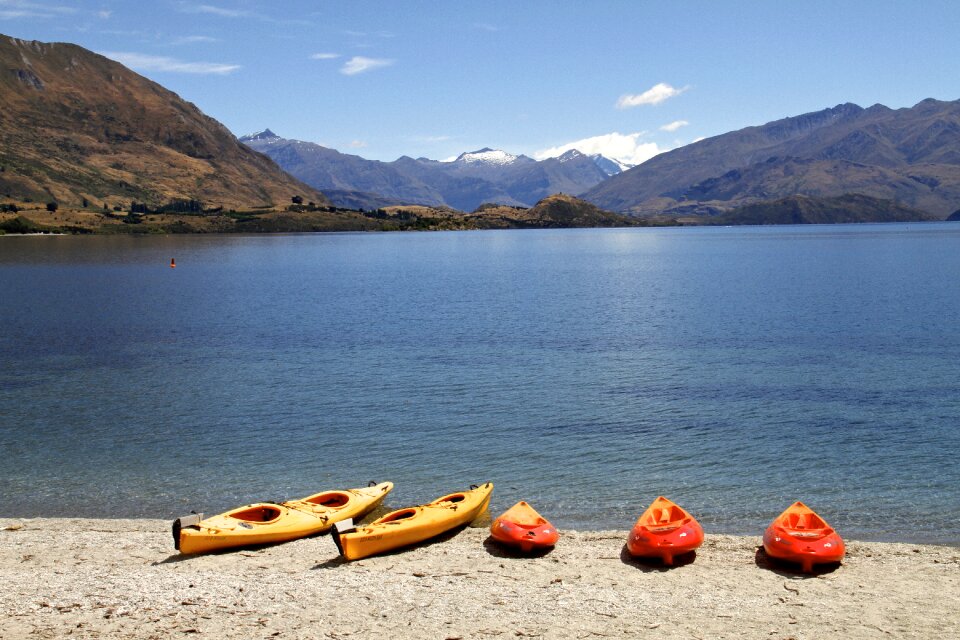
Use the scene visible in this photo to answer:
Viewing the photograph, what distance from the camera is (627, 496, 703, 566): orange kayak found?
82.8 feet

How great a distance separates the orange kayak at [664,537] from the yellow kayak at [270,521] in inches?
420

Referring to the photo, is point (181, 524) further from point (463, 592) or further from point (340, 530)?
point (463, 592)

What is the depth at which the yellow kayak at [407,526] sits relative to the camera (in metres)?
26.1

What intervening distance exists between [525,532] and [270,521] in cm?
901

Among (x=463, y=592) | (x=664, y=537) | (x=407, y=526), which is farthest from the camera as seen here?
(x=407, y=526)

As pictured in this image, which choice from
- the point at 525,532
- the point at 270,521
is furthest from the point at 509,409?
the point at 270,521

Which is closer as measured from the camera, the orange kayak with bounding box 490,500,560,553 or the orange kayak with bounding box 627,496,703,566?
the orange kayak with bounding box 627,496,703,566

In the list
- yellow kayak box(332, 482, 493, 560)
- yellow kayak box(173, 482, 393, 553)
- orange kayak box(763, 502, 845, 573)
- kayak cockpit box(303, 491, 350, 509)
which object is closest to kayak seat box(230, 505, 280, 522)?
yellow kayak box(173, 482, 393, 553)

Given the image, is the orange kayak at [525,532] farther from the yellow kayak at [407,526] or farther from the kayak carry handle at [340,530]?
the kayak carry handle at [340,530]

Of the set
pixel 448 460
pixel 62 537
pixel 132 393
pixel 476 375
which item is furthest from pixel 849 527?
pixel 132 393

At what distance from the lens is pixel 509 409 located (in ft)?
160

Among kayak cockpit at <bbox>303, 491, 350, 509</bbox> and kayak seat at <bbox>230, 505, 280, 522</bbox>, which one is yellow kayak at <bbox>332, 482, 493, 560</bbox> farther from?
kayak seat at <bbox>230, 505, 280, 522</bbox>

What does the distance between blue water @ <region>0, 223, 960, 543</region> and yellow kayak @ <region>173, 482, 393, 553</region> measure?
3318mm

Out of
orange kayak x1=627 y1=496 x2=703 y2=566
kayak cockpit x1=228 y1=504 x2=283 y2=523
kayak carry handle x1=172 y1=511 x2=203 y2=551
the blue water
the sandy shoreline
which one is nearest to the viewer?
the sandy shoreline
